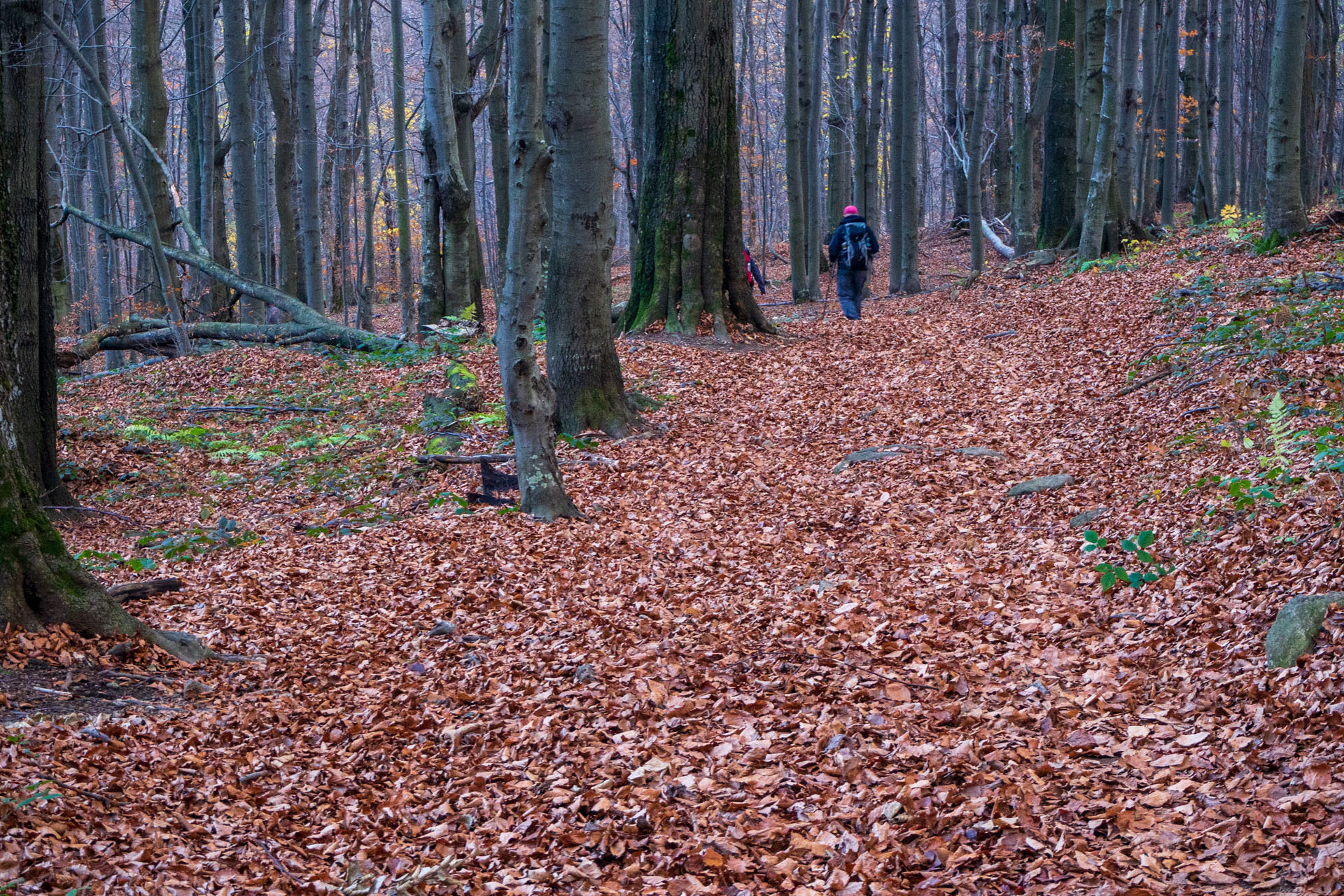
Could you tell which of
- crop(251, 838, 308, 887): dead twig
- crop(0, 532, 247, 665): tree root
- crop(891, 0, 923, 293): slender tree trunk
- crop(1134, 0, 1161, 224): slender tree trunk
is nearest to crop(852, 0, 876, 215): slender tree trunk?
crop(891, 0, 923, 293): slender tree trunk

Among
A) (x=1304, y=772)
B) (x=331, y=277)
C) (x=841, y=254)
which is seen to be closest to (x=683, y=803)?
(x=1304, y=772)

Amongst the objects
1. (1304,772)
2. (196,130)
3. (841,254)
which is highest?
(196,130)

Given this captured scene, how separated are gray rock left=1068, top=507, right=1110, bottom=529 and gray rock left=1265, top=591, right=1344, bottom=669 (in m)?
1.96

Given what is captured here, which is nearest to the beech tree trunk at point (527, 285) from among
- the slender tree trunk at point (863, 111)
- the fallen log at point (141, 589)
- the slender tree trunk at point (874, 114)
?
the fallen log at point (141, 589)

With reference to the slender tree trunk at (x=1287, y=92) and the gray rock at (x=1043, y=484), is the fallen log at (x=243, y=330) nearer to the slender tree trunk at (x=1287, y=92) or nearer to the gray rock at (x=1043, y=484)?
the gray rock at (x=1043, y=484)

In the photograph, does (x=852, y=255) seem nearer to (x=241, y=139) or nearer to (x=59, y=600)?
(x=241, y=139)

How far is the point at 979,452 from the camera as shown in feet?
26.2

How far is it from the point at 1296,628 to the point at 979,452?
13.7ft

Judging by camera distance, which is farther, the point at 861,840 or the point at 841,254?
the point at 841,254

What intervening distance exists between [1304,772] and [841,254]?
12.3 meters

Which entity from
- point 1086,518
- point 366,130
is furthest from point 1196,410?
point 366,130

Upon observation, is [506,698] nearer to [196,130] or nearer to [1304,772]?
[1304,772]

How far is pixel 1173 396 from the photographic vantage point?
7684mm

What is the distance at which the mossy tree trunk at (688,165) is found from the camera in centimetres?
1155
